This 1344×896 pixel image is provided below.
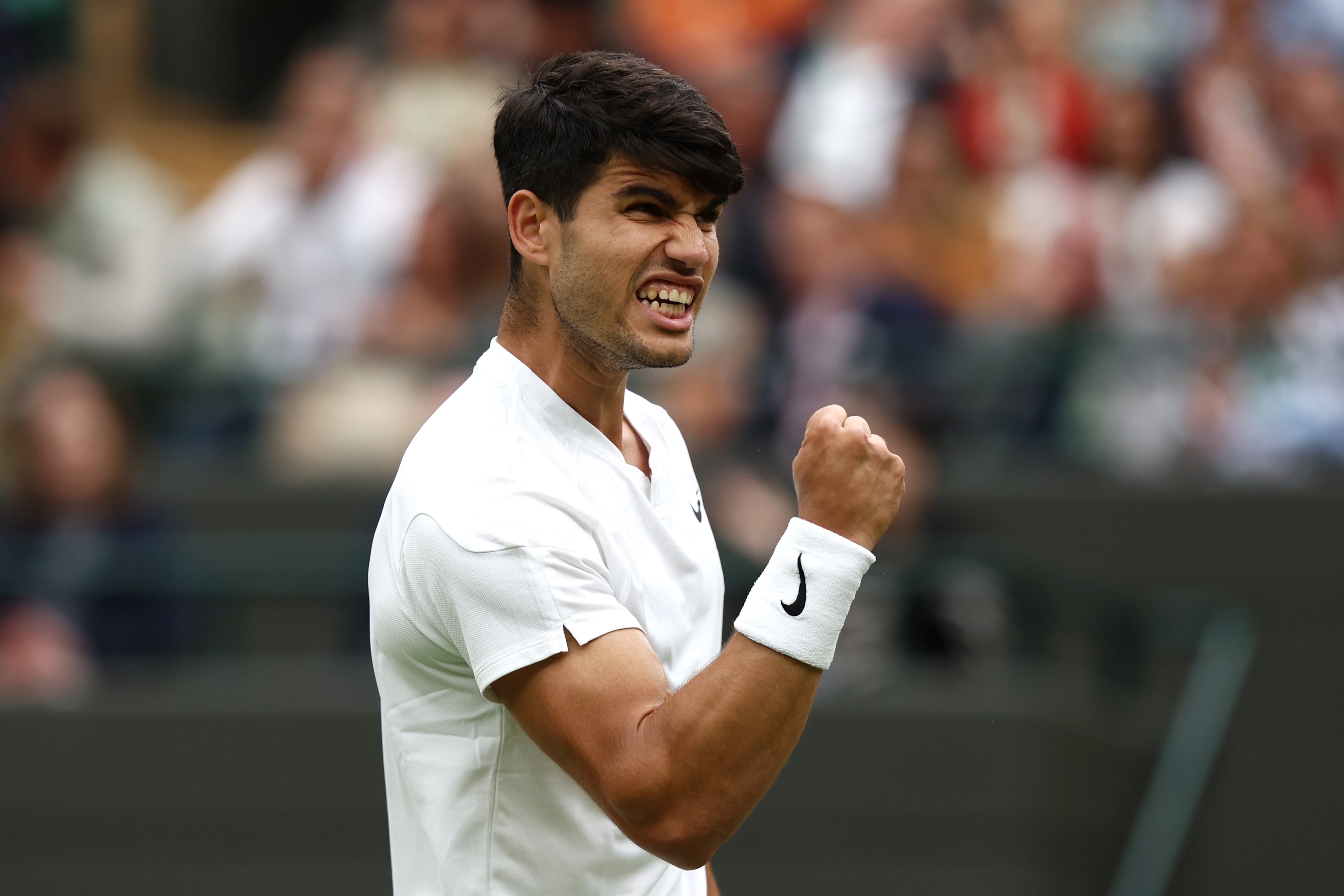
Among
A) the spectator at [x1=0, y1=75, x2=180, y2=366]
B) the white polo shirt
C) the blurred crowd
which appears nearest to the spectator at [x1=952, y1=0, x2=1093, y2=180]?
the blurred crowd

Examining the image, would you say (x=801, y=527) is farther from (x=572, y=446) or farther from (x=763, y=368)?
(x=763, y=368)

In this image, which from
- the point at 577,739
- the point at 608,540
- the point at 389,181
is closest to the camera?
the point at 577,739

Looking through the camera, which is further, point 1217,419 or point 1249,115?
point 1249,115

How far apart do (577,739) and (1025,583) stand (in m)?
4.25

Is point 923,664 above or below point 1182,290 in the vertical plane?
below

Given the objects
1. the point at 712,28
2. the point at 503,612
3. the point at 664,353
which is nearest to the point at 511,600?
the point at 503,612

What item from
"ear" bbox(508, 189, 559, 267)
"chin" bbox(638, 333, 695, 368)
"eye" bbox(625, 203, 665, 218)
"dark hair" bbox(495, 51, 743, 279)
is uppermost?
"dark hair" bbox(495, 51, 743, 279)

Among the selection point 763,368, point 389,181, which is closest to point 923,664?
point 763,368

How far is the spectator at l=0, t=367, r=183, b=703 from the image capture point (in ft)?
20.6

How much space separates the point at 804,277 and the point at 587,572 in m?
4.90

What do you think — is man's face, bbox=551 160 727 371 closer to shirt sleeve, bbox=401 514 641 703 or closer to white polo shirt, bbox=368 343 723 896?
white polo shirt, bbox=368 343 723 896

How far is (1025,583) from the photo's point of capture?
6.23 m

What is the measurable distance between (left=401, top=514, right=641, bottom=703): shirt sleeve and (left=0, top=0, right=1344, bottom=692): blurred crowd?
366 cm

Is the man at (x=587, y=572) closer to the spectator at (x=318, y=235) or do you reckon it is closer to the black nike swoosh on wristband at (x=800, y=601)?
the black nike swoosh on wristband at (x=800, y=601)
